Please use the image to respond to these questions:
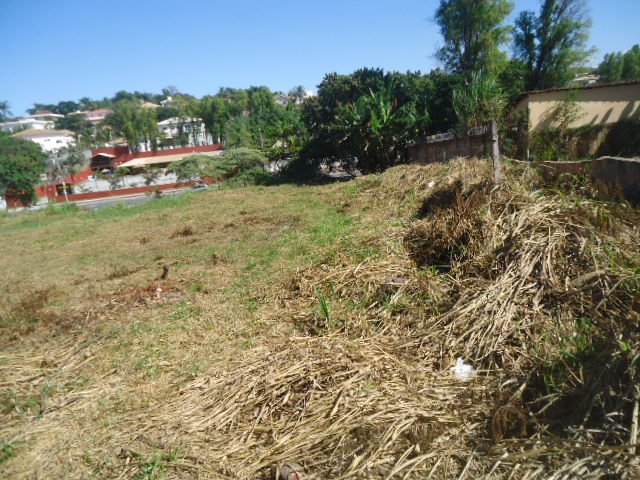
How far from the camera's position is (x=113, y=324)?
4480mm

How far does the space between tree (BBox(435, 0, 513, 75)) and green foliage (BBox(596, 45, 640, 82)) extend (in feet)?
63.9

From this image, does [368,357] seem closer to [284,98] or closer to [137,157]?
[137,157]

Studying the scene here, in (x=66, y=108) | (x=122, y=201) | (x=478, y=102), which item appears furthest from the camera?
(x=66, y=108)

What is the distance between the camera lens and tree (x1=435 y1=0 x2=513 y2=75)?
84.5ft

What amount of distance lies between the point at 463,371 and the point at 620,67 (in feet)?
161

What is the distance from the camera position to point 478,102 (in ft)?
43.8

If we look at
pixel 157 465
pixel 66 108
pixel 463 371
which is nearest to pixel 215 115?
pixel 463 371

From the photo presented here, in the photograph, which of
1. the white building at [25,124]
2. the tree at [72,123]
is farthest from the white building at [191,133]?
the white building at [25,124]

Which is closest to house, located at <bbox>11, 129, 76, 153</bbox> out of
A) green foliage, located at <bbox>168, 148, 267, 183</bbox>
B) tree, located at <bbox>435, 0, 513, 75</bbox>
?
green foliage, located at <bbox>168, 148, 267, 183</bbox>

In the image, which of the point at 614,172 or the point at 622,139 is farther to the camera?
the point at 622,139

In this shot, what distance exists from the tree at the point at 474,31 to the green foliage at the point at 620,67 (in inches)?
767

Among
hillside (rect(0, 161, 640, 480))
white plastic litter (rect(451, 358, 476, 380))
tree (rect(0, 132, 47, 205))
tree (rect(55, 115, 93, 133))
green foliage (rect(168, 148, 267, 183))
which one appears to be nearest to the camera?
hillside (rect(0, 161, 640, 480))

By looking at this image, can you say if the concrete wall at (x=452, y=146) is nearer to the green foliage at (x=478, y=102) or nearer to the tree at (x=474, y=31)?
the green foliage at (x=478, y=102)

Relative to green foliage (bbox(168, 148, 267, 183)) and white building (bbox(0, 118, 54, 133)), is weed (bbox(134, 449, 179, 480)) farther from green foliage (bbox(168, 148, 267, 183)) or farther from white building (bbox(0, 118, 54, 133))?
white building (bbox(0, 118, 54, 133))
